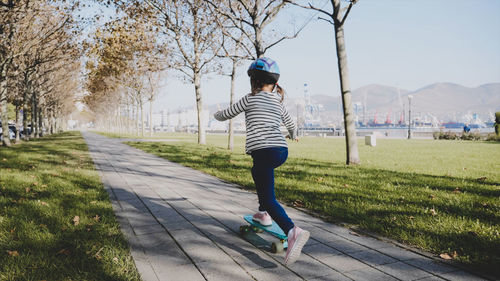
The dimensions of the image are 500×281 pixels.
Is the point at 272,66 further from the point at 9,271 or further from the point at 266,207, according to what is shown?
the point at 9,271

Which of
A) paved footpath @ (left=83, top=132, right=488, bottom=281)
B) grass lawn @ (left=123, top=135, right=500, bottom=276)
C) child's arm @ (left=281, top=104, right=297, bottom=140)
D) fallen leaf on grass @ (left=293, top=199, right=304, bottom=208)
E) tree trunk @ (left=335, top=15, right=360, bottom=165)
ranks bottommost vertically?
paved footpath @ (left=83, top=132, right=488, bottom=281)

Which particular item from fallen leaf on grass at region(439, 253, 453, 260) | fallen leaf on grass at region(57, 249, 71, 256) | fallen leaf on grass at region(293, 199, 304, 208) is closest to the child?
fallen leaf on grass at region(439, 253, 453, 260)

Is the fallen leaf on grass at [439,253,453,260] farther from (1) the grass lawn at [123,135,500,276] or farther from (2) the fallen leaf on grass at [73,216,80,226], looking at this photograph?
(2) the fallen leaf on grass at [73,216,80,226]

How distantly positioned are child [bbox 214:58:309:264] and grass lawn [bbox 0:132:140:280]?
1.39 m

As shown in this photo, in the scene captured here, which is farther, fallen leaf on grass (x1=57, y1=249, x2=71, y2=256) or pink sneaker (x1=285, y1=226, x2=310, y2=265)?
fallen leaf on grass (x1=57, y1=249, x2=71, y2=256)

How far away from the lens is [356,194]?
6168 mm

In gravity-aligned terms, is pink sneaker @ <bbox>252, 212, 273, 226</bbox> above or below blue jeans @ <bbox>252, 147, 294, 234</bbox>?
below

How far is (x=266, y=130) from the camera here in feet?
10.8

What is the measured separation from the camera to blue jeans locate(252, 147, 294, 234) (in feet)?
10.6

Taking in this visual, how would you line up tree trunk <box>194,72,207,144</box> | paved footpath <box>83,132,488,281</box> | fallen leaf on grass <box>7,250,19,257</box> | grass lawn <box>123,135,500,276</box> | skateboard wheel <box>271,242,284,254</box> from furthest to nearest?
tree trunk <box>194,72,207,144</box> → grass lawn <box>123,135,500,276</box> → skateboard wheel <box>271,242,284,254</box> → fallen leaf on grass <box>7,250,19,257</box> → paved footpath <box>83,132,488,281</box>

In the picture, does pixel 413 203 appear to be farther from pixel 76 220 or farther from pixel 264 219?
pixel 76 220

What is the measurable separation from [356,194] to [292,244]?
140 inches

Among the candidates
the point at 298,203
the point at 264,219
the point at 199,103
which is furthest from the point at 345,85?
the point at 199,103

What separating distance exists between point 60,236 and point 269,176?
2.52 m
